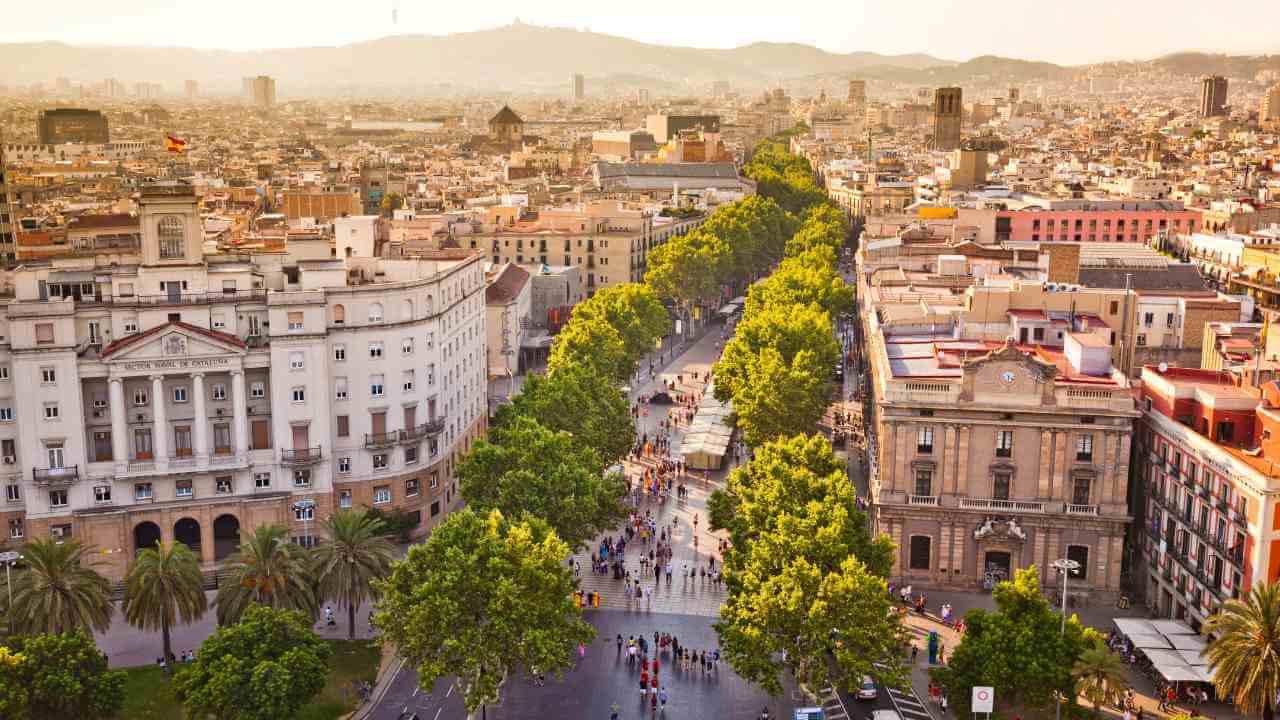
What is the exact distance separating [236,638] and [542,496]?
807 inches

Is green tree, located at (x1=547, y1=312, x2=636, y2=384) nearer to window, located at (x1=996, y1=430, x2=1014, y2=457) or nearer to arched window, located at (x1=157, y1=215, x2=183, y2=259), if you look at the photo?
arched window, located at (x1=157, y1=215, x2=183, y2=259)

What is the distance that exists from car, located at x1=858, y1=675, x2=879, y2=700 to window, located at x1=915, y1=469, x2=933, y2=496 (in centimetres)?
1384

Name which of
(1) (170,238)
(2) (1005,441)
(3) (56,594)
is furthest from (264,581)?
(2) (1005,441)

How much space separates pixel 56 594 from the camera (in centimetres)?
6069

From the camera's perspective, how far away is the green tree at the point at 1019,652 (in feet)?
176

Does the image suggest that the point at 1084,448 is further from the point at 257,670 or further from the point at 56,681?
the point at 56,681

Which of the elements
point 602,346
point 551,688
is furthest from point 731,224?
point 551,688

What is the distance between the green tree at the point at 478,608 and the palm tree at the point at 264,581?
23.0 ft

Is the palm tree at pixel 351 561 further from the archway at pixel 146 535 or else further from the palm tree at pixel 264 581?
the archway at pixel 146 535

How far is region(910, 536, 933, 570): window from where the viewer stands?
72.9 meters

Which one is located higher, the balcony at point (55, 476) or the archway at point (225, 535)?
the balcony at point (55, 476)

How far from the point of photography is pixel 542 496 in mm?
71562

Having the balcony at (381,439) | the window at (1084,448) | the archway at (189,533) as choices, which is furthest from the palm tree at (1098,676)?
the archway at (189,533)

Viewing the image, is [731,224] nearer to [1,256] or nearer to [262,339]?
[1,256]
